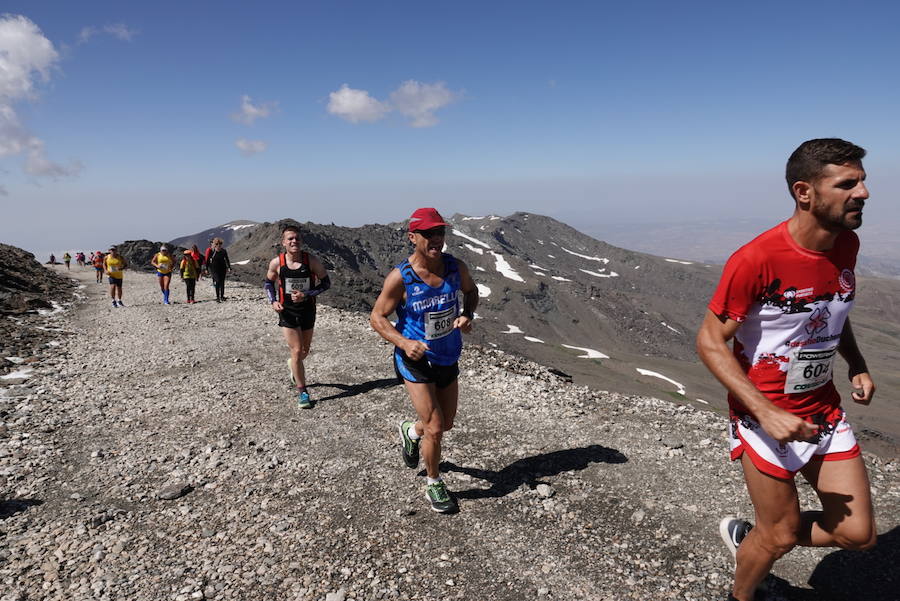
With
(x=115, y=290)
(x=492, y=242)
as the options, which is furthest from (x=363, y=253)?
(x=115, y=290)

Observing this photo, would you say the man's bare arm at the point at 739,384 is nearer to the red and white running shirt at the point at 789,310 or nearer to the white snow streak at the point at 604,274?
the red and white running shirt at the point at 789,310

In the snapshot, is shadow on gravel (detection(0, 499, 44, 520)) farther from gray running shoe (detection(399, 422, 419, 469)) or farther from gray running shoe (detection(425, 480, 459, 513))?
gray running shoe (detection(425, 480, 459, 513))

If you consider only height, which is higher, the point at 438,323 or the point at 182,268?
the point at 438,323

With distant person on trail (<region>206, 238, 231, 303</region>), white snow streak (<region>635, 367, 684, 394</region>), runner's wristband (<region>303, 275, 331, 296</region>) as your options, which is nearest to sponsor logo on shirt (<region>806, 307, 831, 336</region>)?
runner's wristband (<region>303, 275, 331, 296</region>)

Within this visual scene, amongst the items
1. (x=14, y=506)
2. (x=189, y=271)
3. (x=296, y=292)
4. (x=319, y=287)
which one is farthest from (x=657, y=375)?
(x=14, y=506)

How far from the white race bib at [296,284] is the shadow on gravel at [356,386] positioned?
2.16m

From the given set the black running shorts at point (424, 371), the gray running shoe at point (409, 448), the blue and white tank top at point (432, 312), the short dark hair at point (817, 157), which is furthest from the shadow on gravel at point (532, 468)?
the short dark hair at point (817, 157)

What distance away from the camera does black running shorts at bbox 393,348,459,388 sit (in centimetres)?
542

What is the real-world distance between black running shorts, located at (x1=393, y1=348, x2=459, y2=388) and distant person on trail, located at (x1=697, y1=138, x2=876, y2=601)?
275cm

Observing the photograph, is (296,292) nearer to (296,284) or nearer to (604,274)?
(296,284)

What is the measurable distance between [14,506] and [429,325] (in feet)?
17.8

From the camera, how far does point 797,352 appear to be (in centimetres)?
343

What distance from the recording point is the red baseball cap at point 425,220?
506 cm

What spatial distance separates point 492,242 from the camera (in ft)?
631
